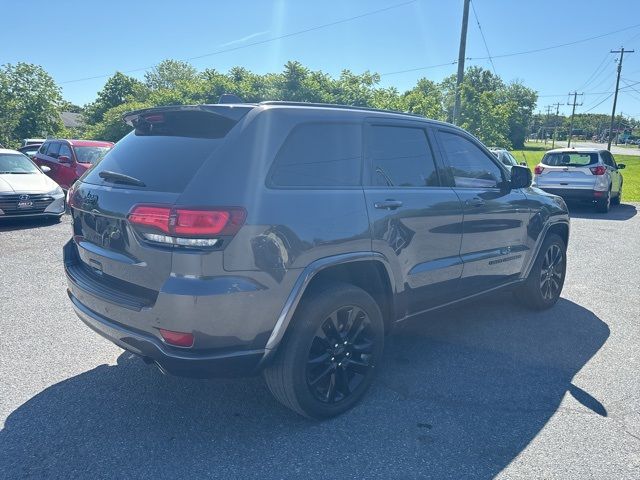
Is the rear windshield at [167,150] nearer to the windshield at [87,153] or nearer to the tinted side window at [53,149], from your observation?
the windshield at [87,153]

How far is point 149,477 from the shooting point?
2.46 metres

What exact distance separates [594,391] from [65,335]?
4.17m

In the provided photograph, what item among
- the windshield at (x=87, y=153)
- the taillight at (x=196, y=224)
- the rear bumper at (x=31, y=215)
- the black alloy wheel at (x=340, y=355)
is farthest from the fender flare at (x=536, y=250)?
the windshield at (x=87, y=153)

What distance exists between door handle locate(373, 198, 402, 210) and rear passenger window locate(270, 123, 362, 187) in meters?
0.19

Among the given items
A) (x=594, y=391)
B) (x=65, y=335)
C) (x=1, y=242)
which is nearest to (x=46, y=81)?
(x=1, y=242)

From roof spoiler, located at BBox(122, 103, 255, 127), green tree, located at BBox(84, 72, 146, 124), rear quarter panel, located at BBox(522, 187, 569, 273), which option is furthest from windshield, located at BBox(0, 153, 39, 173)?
green tree, located at BBox(84, 72, 146, 124)

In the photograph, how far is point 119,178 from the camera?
2.86 metres

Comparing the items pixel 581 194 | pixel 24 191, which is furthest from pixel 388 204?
pixel 581 194

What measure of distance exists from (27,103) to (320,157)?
45762mm

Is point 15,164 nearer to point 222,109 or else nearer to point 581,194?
point 222,109

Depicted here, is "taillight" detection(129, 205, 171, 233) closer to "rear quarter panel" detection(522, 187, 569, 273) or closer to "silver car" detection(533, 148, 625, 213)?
"rear quarter panel" detection(522, 187, 569, 273)

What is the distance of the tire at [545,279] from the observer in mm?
Result: 4922

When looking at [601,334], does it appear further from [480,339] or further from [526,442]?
[526,442]

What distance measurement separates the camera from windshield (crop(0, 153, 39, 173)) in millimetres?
9750
